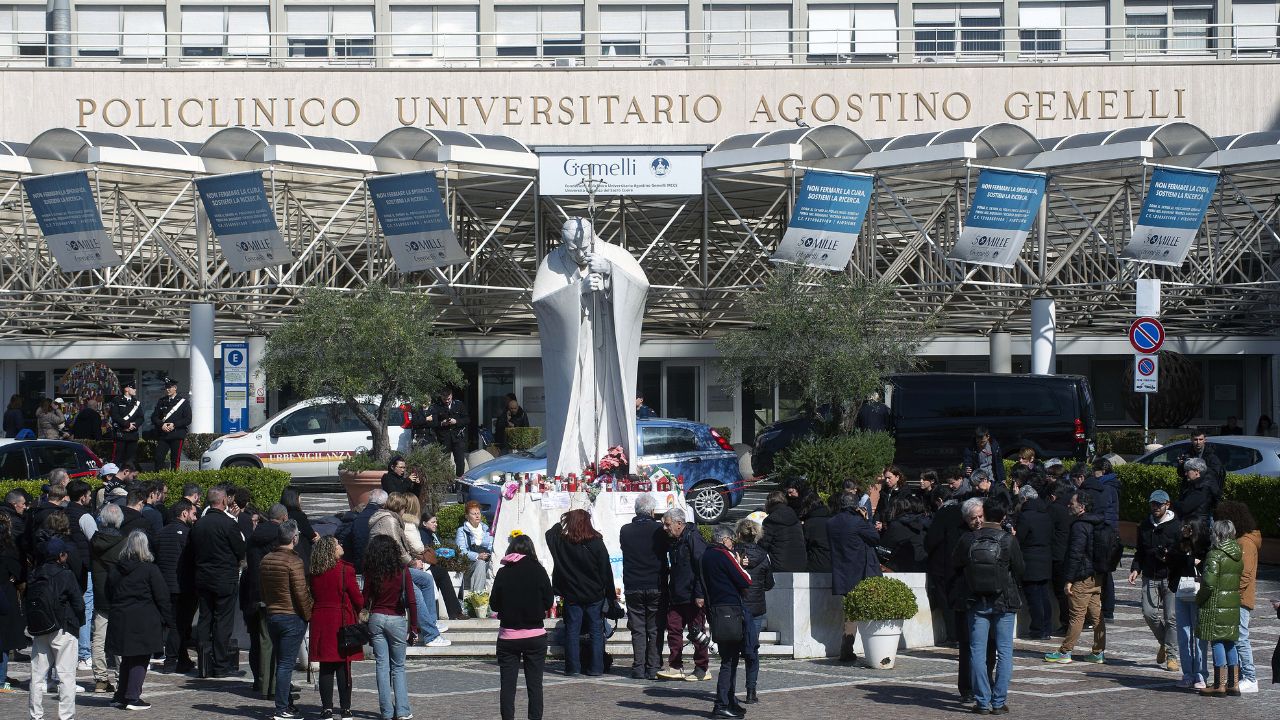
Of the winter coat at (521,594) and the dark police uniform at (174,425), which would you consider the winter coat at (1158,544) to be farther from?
the dark police uniform at (174,425)

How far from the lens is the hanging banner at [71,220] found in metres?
25.7

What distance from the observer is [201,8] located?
44312 millimetres

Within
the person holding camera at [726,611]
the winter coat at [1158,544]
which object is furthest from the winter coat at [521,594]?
the winter coat at [1158,544]

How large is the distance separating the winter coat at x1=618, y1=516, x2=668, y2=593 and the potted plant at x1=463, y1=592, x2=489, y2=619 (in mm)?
2473

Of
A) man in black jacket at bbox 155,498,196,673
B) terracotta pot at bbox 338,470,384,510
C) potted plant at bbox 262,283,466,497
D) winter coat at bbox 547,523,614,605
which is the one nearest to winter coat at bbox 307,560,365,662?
winter coat at bbox 547,523,614,605

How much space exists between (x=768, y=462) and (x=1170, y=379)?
12.7 metres

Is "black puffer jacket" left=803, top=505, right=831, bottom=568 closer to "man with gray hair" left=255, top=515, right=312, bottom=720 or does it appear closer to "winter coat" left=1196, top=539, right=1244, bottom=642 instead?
"winter coat" left=1196, top=539, right=1244, bottom=642

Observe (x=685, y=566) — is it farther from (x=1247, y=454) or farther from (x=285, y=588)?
(x=1247, y=454)

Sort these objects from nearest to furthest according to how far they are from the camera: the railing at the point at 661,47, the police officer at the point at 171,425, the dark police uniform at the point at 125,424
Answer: the police officer at the point at 171,425, the dark police uniform at the point at 125,424, the railing at the point at 661,47

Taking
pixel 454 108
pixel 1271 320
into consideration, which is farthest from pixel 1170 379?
pixel 454 108

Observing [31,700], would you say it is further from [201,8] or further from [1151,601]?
[201,8]

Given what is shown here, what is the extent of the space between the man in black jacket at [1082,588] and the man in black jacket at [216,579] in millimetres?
6501

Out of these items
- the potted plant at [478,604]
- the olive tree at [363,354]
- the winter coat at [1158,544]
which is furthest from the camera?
the olive tree at [363,354]

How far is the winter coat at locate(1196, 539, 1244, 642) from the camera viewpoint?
37.4ft
